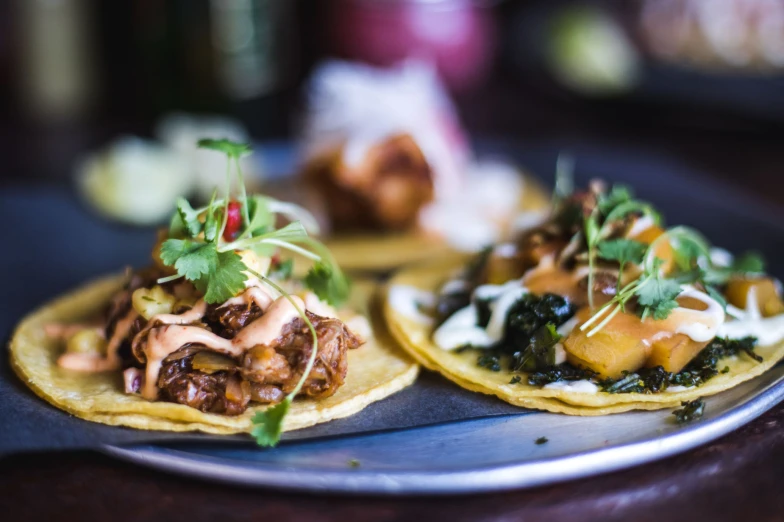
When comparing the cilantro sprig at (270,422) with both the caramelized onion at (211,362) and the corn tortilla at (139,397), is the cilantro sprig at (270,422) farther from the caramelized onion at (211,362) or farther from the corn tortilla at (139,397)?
the caramelized onion at (211,362)

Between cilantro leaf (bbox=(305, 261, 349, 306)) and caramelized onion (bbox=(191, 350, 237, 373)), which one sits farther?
cilantro leaf (bbox=(305, 261, 349, 306))

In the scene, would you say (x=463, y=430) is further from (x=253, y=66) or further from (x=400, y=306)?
(x=253, y=66)

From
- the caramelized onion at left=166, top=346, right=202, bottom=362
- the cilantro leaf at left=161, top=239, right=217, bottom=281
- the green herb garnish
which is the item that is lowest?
the green herb garnish

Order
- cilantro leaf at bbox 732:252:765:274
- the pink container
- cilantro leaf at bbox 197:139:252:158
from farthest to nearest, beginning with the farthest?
the pink container
cilantro leaf at bbox 732:252:765:274
cilantro leaf at bbox 197:139:252:158

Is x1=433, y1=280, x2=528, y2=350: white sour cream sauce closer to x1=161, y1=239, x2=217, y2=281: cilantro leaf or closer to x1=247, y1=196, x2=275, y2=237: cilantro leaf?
x1=247, y1=196, x2=275, y2=237: cilantro leaf

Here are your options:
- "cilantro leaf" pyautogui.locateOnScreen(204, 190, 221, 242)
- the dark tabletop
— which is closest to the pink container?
"cilantro leaf" pyautogui.locateOnScreen(204, 190, 221, 242)

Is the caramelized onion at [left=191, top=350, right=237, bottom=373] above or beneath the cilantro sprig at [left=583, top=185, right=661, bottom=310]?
beneath

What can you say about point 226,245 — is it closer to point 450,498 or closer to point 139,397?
point 139,397
